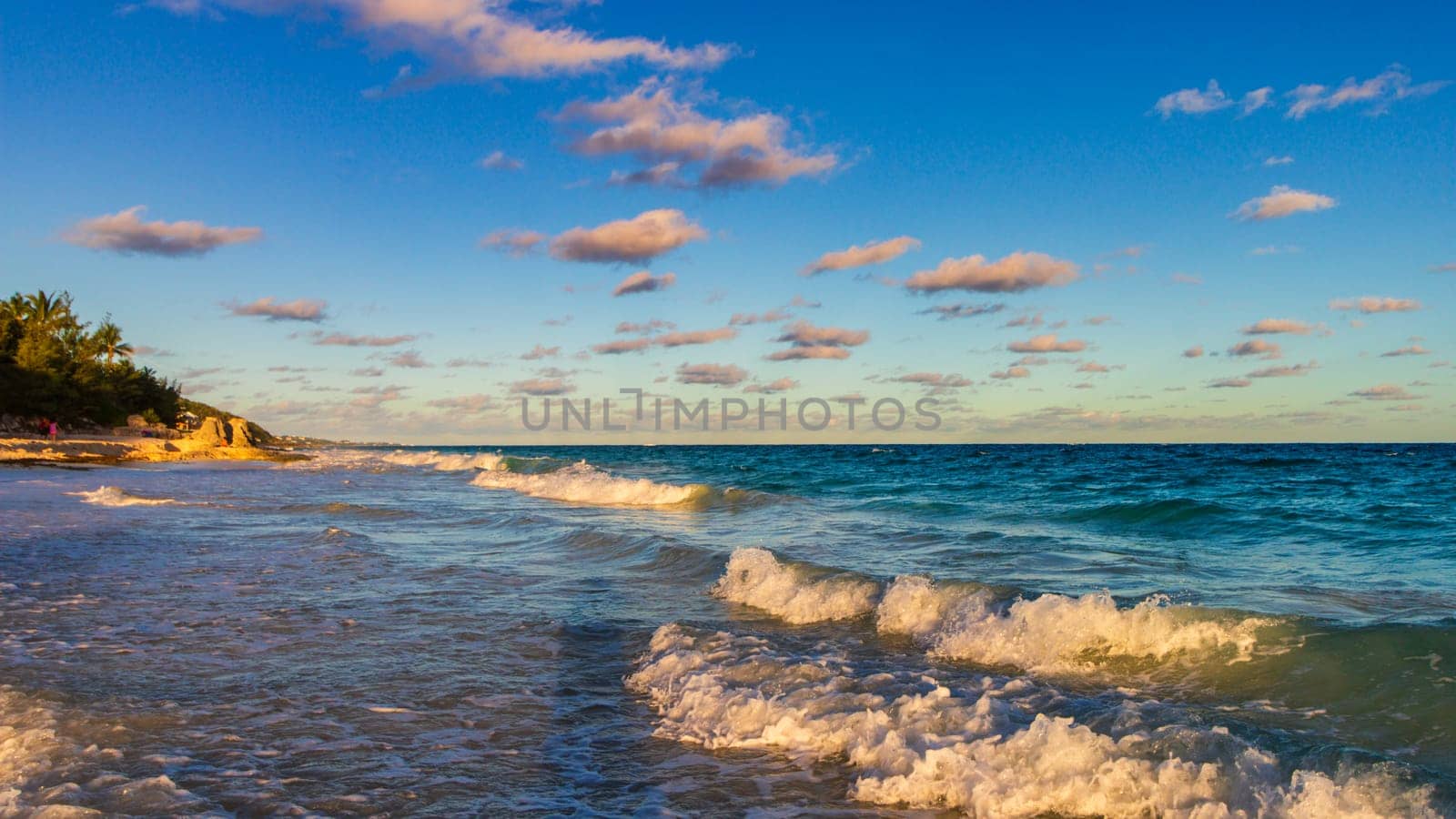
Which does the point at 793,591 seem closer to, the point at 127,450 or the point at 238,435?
the point at 127,450

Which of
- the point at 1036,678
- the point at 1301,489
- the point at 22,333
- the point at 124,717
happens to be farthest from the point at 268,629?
the point at 22,333

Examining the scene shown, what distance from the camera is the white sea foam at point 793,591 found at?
30.5 ft

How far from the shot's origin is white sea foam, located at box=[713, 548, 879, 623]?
928 cm

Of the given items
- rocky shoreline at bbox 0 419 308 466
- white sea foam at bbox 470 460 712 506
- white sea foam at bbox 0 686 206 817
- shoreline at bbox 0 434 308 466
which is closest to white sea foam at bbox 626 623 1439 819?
white sea foam at bbox 0 686 206 817

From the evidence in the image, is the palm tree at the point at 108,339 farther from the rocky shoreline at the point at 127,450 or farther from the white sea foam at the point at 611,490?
the white sea foam at the point at 611,490

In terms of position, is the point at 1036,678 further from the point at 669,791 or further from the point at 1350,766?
the point at 669,791

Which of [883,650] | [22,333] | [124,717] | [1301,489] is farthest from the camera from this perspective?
[22,333]

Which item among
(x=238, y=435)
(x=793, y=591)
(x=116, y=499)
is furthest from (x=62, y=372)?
(x=793, y=591)

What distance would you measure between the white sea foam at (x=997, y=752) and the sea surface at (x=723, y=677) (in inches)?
0.7

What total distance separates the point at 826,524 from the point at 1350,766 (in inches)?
549

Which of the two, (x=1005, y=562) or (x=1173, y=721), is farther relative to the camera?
(x=1005, y=562)

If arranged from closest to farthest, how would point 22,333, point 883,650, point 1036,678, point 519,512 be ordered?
point 1036,678
point 883,650
point 519,512
point 22,333

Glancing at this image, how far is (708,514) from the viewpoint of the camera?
21969 mm

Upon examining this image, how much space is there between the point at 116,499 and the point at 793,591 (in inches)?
746
